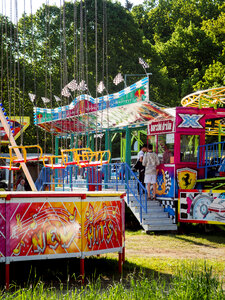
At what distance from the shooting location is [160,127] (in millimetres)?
17000

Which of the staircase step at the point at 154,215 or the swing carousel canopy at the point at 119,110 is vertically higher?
the swing carousel canopy at the point at 119,110

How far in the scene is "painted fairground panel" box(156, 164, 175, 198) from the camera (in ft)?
52.9

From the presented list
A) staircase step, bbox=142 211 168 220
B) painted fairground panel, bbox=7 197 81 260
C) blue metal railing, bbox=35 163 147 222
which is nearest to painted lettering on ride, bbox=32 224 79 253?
painted fairground panel, bbox=7 197 81 260

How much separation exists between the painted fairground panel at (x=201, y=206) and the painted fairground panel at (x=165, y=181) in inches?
17.9

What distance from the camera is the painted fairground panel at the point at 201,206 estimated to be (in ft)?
47.8

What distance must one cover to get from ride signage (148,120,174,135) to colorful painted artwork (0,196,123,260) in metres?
7.65

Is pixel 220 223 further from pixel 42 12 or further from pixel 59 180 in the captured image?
pixel 42 12

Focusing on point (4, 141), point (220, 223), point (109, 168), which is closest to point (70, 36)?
point (4, 141)

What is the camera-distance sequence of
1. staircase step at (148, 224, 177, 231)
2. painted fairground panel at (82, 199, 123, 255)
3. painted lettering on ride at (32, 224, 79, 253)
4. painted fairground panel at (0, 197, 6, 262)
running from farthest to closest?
staircase step at (148, 224, 177, 231) < painted fairground panel at (82, 199, 123, 255) < painted lettering on ride at (32, 224, 79, 253) < painted fairground panel at (0, 197, 6, 262)

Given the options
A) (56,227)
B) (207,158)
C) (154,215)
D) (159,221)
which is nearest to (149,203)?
(154,215)

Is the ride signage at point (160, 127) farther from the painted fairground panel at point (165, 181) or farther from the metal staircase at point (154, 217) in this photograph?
the metal staircase at point (154, 217)

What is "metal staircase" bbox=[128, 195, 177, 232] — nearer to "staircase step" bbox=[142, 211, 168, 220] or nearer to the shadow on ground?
"staircase step" bbox=[142, 211, 168, 220]

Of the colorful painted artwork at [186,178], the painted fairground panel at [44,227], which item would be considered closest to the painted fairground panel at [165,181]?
the colorful painted artwork at [186,178]

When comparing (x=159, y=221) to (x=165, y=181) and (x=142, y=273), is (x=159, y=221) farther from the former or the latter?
(x=142, y=273)
